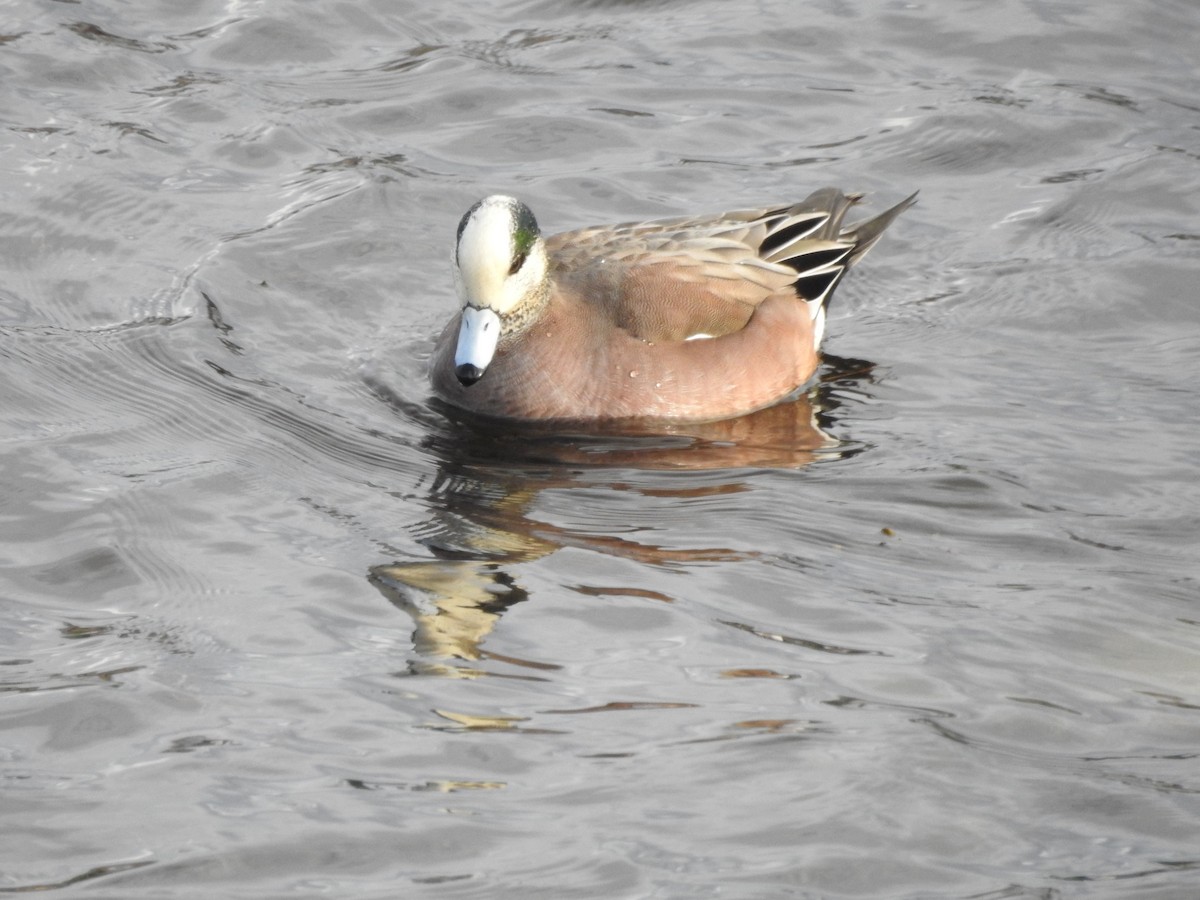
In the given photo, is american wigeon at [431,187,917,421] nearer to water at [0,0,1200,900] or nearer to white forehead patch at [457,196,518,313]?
white forehead patch at [457,196,518,313]

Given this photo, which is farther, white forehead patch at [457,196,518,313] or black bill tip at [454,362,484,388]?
white forehead patch at [457,196,518,313]

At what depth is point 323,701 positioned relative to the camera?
5258mm

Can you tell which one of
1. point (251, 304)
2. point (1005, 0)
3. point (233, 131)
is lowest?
point (251, 304)

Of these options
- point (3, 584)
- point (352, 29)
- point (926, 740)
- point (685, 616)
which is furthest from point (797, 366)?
point (352, 29)

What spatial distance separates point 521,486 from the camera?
696cm

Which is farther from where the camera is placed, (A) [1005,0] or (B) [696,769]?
(A) [1005,0]

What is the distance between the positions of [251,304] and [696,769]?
420 centimetres

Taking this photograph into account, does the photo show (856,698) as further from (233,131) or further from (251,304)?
(233,131)

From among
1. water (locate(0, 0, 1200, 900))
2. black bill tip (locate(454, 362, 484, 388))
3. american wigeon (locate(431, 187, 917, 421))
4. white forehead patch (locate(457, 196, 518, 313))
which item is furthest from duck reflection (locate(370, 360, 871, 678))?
white forehead patch (locate(457, 196, 518, 313))

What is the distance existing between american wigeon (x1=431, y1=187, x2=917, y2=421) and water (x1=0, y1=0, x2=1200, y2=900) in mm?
227

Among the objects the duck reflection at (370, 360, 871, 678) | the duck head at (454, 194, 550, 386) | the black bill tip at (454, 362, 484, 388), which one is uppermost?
the duck head at (454, 194, 550, 386)

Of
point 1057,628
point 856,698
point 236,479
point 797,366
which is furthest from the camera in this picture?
point 797,366

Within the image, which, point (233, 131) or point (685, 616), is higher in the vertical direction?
point (233, 131)

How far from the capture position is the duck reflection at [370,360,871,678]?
229 inches
